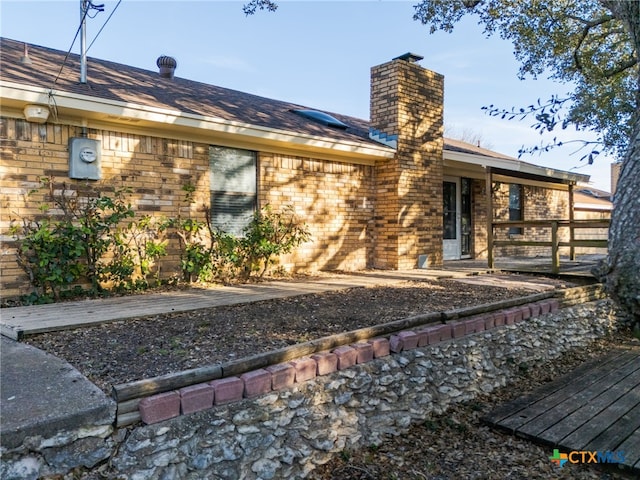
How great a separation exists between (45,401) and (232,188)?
479 centimetres

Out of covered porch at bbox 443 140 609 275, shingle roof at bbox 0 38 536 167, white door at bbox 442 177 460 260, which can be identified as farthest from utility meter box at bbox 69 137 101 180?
white door at bbox 442 177 460 260

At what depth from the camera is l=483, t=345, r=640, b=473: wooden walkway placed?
3320mm

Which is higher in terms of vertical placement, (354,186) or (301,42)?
(301,42)

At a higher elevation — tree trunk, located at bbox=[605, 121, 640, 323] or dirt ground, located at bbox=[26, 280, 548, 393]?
tree trunk, located at bbox=[605, 121, 640, 323]

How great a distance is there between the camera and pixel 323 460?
298cm

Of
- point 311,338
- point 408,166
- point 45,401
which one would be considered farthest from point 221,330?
point 408,166

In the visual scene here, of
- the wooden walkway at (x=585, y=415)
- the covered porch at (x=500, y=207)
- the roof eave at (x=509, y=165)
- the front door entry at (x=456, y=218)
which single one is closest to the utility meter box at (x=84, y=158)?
the wooden walkway at (x=585, y=415)

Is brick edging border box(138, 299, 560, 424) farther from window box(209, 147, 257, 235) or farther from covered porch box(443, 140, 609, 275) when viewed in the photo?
covered porch box(443, 140, 609, 275)

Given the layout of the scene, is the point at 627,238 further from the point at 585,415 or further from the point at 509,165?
the point at 509,165

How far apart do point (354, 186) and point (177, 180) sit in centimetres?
332

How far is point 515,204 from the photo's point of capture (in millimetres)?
12516

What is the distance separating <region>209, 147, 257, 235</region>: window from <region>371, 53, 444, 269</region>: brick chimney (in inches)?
104

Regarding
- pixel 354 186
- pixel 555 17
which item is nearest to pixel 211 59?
pixel 354 186

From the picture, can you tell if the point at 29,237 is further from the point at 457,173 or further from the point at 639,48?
the point at 457,173
